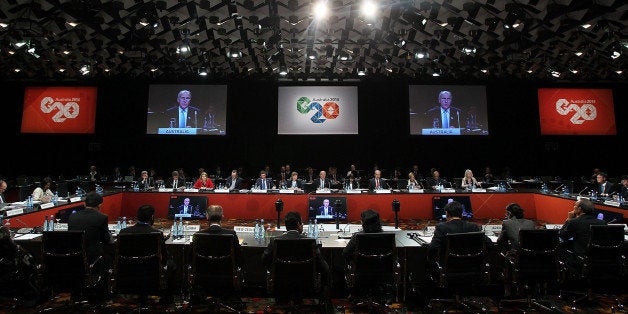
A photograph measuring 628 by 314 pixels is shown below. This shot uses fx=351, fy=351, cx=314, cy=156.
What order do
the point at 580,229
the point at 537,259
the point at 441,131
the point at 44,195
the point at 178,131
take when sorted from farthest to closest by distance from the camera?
the point at 178,131
the point at 441,131
the point at 44,195
the point at 580,229
the point at 537,259

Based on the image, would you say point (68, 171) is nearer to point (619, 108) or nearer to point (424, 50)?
point (424, 50)

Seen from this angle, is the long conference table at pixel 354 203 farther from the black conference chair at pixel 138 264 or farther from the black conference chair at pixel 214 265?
the black conference chair at pixel 138 264

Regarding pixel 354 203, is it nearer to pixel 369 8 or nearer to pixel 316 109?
pixel 369 8

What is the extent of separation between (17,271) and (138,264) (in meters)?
1.39

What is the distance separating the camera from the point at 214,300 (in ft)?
12.2

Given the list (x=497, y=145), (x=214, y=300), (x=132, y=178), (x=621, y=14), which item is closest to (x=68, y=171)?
(x=132, y=178)

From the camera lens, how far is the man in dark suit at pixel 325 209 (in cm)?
→ 681

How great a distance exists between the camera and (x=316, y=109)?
13.3m

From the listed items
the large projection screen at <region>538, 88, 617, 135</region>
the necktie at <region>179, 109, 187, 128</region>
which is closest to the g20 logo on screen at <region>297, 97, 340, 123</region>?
the necktie at <region>179, 109, 187, 128</region>

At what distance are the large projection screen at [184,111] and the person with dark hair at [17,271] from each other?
9687 mm

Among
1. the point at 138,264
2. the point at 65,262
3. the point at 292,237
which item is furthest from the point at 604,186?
the point at 65,262

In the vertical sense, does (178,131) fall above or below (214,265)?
above

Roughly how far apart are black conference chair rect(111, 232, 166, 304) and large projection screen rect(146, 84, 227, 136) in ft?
34.2

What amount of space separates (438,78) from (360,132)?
356 centimetres
